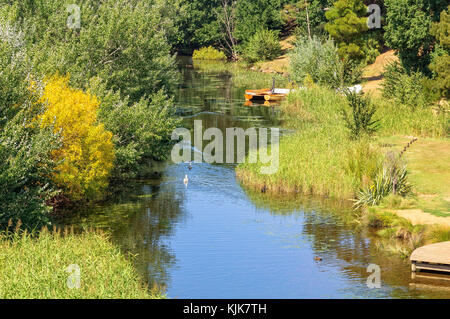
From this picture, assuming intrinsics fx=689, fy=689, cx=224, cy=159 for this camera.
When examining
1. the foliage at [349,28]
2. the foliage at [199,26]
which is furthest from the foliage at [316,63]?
the foliage at [199,26]

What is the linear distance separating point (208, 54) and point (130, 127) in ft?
284

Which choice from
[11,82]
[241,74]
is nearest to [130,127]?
[11,82]

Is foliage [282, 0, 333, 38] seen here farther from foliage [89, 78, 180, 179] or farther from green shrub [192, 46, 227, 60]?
foliage [89, 78, 180, 179]

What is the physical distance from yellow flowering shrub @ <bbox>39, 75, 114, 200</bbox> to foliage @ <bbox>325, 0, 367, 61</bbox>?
44.8 m

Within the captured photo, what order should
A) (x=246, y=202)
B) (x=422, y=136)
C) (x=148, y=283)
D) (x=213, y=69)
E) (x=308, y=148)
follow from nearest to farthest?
(x=148, y=283)
(x=246, y=202)
(x=308, y=148)
(x=422, y=136)
(x=213, y=69)

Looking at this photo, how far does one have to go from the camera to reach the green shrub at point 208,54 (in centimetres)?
11981

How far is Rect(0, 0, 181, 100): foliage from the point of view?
38.1 m

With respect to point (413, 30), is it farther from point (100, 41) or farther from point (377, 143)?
point (100, 41)

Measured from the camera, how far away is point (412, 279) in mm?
23859

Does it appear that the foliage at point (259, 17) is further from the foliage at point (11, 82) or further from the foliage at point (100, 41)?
the foliage at point (11, 82)
